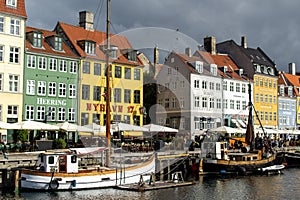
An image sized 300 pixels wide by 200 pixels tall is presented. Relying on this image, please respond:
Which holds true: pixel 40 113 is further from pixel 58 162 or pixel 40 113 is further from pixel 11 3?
pixel 58 162

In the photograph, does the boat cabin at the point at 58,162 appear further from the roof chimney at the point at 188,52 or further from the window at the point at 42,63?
the roof chimney at the point at 188,52

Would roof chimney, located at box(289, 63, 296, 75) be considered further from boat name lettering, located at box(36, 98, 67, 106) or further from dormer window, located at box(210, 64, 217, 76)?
boat name lettering, located at box(36, 98, 67, 106)

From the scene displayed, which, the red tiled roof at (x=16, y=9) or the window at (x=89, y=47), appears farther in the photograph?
the window at (x=89, y=47)

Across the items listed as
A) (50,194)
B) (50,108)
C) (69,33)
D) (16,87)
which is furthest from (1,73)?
(50,194)

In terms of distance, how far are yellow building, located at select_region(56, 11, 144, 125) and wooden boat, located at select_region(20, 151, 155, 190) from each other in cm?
1910

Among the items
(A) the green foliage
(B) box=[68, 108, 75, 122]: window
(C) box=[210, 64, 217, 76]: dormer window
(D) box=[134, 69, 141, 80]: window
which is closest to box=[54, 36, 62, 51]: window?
(B) box=[68, 108, 75, 122]: window

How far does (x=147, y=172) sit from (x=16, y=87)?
61.8 feet

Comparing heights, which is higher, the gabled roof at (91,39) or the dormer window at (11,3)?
the dormer window at (11,3)

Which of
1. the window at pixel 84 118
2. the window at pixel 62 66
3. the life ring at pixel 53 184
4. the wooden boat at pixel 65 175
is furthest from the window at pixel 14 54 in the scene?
the life ring at pixel 53 184

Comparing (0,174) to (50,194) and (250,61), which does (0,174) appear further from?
(250,61)

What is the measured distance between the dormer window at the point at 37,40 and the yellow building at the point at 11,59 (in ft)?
4.66

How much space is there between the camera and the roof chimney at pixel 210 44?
229ft

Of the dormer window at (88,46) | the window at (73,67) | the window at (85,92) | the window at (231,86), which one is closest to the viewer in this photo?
the window at (73,67)

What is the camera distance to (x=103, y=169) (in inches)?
1149
